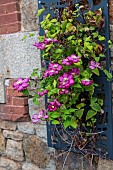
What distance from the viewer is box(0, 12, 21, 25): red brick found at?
2.56 m

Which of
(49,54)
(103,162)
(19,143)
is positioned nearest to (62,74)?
(49,54)

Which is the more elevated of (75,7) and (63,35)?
(75,7)

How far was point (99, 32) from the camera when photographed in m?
2.08

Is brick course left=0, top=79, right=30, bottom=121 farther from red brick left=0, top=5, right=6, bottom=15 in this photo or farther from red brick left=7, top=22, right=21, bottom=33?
red brick left=0, top=5, right=6, bottom=15

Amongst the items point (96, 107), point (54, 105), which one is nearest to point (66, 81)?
point (54, 105)

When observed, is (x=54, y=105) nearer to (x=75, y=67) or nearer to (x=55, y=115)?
(x=55, y=115)

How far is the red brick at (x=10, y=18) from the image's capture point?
2.56 meters

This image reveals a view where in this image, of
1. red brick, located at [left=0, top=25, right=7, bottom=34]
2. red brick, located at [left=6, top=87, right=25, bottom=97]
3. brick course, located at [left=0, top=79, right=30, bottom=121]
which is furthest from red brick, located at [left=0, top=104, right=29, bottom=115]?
red brick, located at [left=0, top=25, right=7, bottom=34]

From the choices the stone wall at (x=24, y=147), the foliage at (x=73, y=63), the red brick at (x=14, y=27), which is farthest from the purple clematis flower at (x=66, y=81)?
the red brick at (x=14, y=27)

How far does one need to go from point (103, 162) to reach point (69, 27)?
1.00 metres

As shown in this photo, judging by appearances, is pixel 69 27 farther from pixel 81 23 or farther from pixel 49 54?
pixel 49 54

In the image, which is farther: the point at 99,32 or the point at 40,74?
the point at 40,74

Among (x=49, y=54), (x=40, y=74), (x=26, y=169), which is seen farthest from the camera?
(x=26, y=169)

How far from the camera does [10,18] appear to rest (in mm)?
2598
